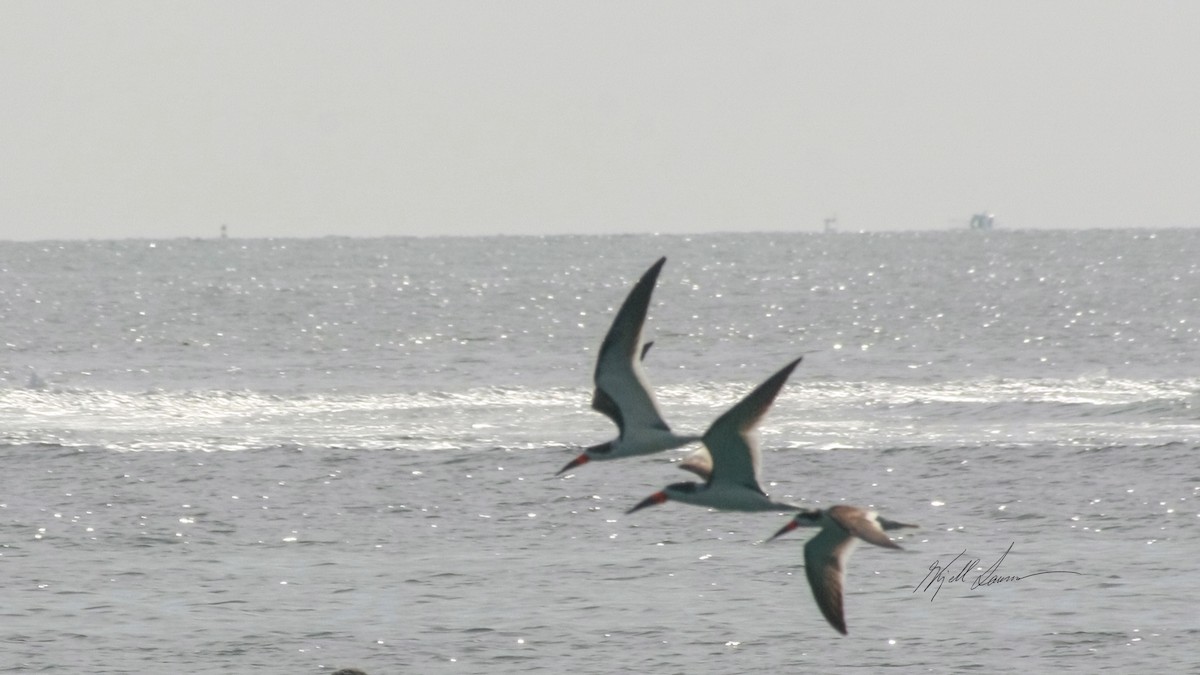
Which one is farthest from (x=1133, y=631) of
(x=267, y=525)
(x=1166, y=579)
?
(x=267, y=525)

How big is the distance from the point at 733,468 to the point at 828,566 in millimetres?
828

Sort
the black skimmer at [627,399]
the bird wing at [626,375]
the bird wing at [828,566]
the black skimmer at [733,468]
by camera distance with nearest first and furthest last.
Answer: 1. the black skimmer at [733,468]
2. the bird wing at [828,566]
3. the bird wing at [626,375]
4. the black skimmer at [627,399]

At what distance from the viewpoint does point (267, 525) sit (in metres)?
25.6

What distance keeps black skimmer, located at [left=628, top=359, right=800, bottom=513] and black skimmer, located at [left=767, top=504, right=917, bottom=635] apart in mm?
280

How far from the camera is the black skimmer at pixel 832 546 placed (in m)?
12.0

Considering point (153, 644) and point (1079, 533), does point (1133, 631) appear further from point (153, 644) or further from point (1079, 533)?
point (153, 644)

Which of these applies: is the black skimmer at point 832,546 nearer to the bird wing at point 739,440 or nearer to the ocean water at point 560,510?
the bird wing at point 739,440

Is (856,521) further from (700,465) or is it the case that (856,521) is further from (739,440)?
(700,465)

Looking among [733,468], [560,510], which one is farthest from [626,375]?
[560,510]

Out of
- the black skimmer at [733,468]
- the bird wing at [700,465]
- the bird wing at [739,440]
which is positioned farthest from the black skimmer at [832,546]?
the bird wing at [700,465]

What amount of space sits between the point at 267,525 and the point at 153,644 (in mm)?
6736

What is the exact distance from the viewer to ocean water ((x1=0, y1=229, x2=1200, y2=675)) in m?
18.9

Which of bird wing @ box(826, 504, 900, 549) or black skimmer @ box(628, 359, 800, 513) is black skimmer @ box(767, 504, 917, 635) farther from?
black skimmer @ box(628, 359, 800, 513)

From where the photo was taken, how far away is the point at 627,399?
13.2 m
